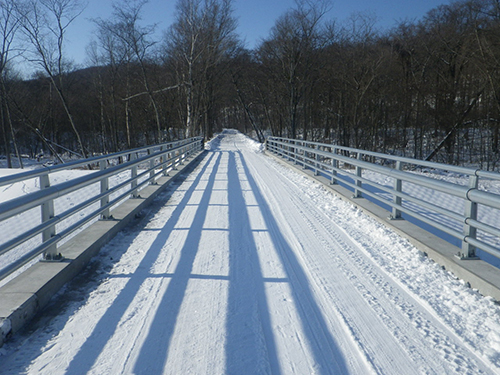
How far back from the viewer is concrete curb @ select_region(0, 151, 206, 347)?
302 centimetres

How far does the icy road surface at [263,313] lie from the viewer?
263 cm

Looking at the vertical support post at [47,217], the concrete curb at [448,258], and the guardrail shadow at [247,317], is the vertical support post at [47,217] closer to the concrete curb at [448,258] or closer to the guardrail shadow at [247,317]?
the guardrail shadow at [247,317]

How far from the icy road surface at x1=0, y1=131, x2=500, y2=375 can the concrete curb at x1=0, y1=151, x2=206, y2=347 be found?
0.13 meters

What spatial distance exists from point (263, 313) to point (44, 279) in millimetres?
2167

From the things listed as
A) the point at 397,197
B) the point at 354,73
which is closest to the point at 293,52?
the point at 354,73

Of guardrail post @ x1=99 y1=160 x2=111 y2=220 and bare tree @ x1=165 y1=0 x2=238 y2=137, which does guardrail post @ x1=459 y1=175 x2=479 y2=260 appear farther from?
bare tree @ x1=165 y1=0 x2=238 y2=137

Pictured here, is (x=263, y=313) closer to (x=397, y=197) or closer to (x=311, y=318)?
(x=311, y=318)

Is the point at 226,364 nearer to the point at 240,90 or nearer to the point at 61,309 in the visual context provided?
the point at 61,309

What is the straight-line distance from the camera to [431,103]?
108 feet

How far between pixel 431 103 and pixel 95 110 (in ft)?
142

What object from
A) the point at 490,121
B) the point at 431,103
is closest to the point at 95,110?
the point at 431,103

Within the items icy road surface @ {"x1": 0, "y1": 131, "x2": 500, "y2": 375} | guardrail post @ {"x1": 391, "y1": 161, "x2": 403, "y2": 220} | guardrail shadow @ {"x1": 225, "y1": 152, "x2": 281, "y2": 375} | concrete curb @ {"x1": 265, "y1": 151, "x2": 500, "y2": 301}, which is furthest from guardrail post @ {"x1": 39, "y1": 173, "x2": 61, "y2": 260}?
guardrail post @ {"x1": 391, "y1": 161, "x2": 403, "y2": 220}

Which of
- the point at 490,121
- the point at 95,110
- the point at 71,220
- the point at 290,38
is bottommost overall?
the point at 71,220

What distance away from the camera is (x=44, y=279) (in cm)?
361
